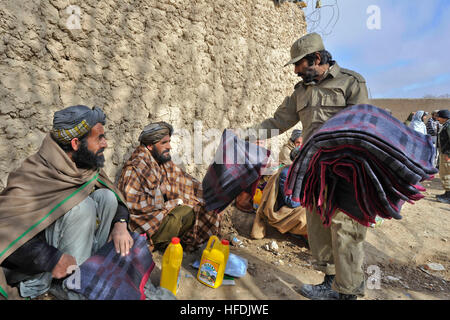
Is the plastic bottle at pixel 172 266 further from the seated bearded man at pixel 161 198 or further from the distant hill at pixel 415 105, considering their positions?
the distant hill at pixel 415 105

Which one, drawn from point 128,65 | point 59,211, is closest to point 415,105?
point 128,65

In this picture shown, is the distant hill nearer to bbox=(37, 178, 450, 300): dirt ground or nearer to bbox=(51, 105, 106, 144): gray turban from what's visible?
bbox=(37, 178, 450, 300): dirt ground

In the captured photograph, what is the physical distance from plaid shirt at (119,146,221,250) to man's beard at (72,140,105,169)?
475mm

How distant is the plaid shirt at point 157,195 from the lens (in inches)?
90.9

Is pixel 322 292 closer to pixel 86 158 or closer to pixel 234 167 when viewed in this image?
pixel 234 167

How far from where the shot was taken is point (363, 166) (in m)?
1.51

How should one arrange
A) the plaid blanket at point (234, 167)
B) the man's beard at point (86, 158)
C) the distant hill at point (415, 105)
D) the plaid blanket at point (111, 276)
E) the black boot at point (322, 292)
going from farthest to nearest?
the distant hill at point (415, 105) < the plaid blanket at point (234, 167) < the black boot at point (322, 292) < the man's beard at point (86, 158) < the plaid blanket at point (111, 276)

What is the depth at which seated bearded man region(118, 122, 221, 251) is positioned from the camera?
232 centimetres

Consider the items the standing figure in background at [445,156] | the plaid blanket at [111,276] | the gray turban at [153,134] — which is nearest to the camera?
the plaid blanket at [111,276]

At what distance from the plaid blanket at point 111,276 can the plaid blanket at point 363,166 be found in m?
1.11

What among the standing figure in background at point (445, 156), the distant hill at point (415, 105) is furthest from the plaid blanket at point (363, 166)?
the distant hill at point (415, 105)

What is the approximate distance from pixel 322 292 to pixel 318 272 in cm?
55

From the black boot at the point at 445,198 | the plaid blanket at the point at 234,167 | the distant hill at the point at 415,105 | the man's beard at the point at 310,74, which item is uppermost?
the distant hill at the point at 415,105
